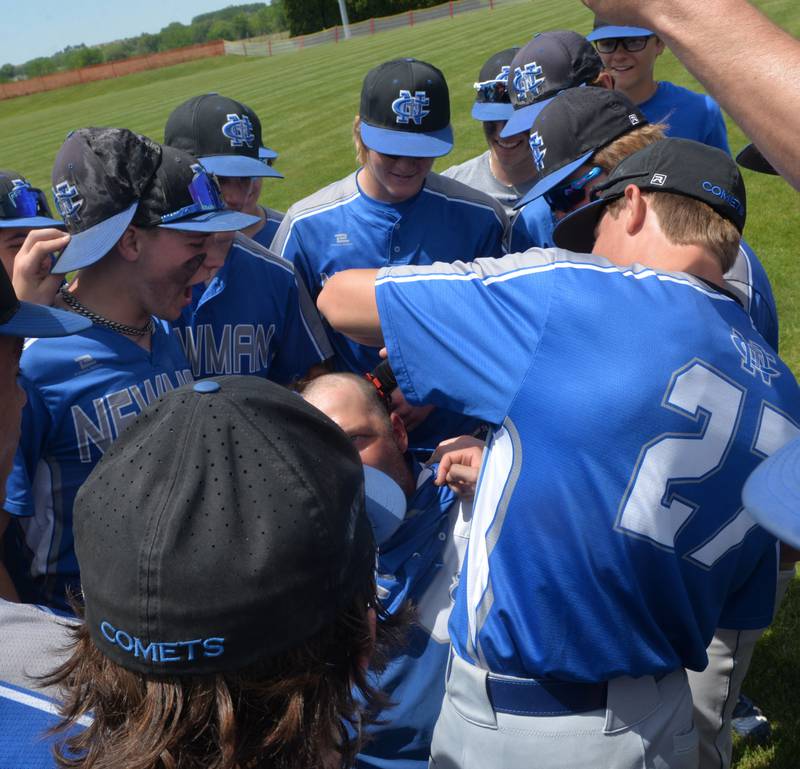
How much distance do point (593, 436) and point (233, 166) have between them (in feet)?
9.82

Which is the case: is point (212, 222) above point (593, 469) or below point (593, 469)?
above

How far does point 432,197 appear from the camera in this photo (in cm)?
404

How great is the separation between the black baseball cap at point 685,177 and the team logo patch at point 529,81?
2.23 meters

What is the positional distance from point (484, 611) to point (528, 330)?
0.67 m

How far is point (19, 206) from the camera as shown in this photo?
379 centimetres

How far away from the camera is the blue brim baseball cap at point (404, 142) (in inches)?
151

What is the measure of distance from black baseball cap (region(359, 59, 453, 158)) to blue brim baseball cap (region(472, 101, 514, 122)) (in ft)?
2.49

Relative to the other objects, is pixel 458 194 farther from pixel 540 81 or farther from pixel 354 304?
pixel 354 304

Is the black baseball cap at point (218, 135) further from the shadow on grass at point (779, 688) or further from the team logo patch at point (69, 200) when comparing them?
the shadow on grass at point (779, 688)

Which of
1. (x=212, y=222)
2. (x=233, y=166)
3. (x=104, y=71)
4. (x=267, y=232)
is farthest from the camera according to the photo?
(x=104, y=71)

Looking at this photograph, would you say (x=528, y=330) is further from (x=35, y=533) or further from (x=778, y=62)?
(x=35, y=533)

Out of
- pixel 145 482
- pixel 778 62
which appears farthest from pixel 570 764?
pixel 778 62

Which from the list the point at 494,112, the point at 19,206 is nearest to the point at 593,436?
the point at 19,206

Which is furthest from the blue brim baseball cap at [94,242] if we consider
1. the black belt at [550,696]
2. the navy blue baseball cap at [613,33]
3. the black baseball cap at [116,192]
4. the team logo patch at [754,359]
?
the navy blue baseball cap at [613,33]
